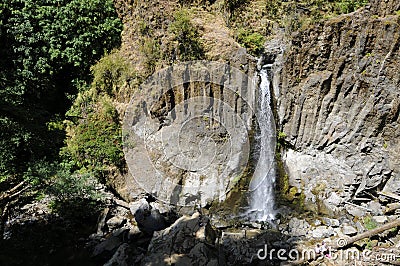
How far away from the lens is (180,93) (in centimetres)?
787

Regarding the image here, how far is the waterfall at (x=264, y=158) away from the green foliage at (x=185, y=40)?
1.76 meters

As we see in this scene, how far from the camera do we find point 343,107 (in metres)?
7.38

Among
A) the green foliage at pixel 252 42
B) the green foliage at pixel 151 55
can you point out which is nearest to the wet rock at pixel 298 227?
the green foliage at pixel 252 42

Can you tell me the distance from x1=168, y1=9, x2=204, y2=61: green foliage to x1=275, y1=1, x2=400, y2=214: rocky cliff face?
2236 mm

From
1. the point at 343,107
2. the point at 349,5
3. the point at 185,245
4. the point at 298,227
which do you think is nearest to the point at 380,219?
the point at 298,227

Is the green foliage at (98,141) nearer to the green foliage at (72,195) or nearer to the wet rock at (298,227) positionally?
the green foliage at (72,195)

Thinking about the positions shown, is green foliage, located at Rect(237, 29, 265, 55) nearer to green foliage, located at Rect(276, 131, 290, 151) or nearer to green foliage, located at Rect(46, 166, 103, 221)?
green foliage, located at Rect(276, 131, 290, 151)

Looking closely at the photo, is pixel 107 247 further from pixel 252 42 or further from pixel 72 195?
pixel 252 42

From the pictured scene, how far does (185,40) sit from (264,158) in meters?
3.72

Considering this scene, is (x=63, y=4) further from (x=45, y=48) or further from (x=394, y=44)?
(x=394, y=44)

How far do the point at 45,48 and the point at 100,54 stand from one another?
137 centimetres

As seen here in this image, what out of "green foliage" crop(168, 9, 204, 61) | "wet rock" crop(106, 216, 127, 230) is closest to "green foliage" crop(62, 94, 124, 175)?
"wet rock" crop(106, 216, 127, 230)

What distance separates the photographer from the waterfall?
7988 mm

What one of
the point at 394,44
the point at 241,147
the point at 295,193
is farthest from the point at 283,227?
the point at 394,44
